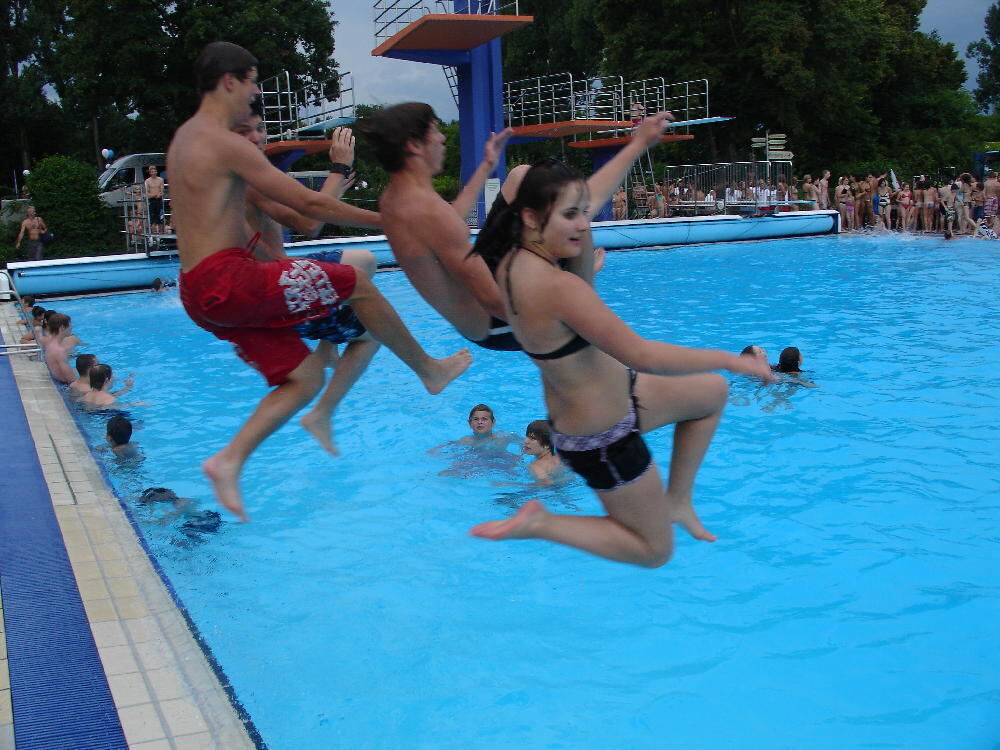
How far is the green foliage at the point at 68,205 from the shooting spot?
24.0m

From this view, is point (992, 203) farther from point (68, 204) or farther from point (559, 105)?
point (68, 204)

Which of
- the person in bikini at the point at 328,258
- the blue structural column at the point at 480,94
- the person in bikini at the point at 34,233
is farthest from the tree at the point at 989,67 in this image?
the person in bikini at the point at 328,258

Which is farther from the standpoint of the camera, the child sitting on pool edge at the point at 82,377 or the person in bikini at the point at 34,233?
the person in bikini at the point at 34,233

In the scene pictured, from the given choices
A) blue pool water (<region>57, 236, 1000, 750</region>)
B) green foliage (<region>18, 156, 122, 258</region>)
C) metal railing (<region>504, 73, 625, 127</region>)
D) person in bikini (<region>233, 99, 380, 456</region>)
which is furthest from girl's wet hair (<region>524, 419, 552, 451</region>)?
metal railing (<region>504, 73, 625, 127</region>)

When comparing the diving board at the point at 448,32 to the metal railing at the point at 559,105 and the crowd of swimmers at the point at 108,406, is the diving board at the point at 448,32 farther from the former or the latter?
the crowd of swimmers at the point at 108,406

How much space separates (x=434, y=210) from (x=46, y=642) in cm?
285

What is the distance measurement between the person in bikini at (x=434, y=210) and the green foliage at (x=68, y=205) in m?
22.4

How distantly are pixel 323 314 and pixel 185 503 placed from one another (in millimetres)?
4109

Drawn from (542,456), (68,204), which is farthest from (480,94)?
(542,456)

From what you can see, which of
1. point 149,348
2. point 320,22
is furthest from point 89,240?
point 320,22

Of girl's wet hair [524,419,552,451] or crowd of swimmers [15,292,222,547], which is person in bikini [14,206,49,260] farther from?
girl's wet hair [524,419,552,451]

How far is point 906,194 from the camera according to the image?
27.1 metres

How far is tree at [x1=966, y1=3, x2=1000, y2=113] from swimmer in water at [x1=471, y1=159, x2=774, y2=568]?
81282 mm

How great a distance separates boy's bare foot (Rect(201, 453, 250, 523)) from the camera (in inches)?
154
